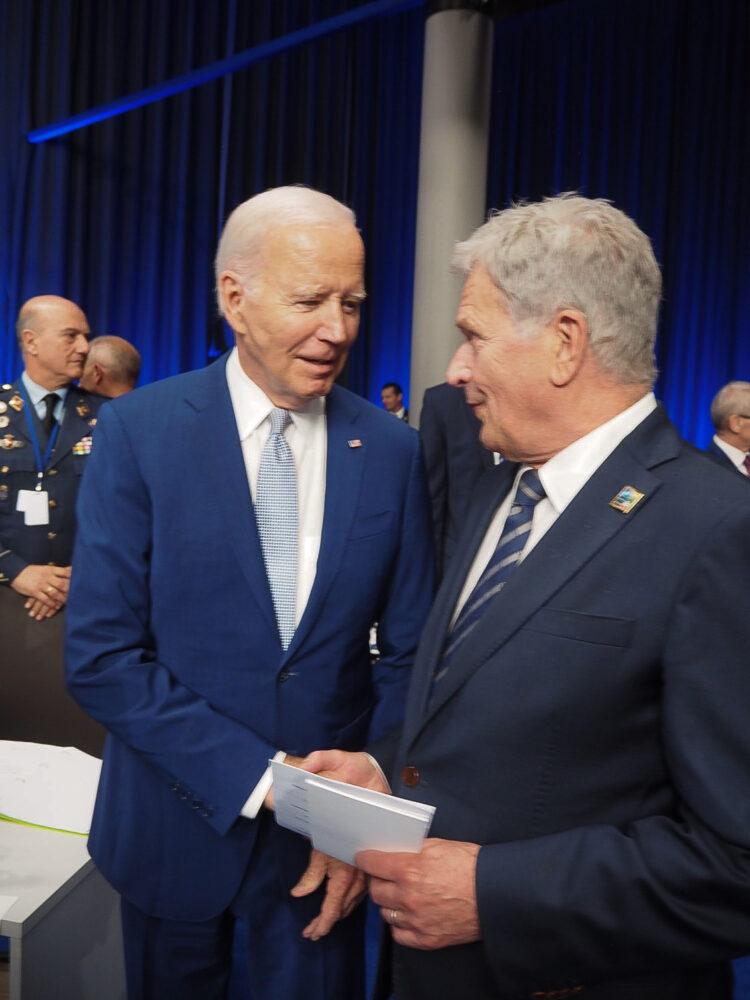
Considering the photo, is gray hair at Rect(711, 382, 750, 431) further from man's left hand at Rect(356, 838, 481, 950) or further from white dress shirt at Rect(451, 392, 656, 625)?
man's left hand at Rect(356, 838, 481, 950)

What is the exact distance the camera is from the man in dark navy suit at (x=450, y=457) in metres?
2.60

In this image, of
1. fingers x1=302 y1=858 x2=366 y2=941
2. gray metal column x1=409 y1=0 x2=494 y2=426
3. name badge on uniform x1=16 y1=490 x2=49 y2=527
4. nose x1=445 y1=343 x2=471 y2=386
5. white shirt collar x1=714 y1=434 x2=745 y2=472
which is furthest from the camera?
gray metal column x1=409 y1=0 x2=494 y2=426

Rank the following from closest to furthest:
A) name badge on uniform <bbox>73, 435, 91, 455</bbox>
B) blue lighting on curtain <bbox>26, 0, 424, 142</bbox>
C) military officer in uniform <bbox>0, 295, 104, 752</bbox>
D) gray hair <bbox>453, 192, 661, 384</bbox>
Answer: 1. gray hair <bbox>453, 192, 661, 384</bbox>
2. military officer in uniform <bbox>0, 295, 104, 752</bbox>
3. name badge on uniform <bbox>73, 435, 91, 455</bbox>
4. blue lighting on curtain <bbox>26, 0, 424, 142</bbox>

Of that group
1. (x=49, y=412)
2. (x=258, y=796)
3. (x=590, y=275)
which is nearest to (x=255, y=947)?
(x=258, y=796)

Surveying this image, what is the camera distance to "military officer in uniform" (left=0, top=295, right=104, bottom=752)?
2.89 meters

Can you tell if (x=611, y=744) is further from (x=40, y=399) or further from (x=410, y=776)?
(x=40, y=399)

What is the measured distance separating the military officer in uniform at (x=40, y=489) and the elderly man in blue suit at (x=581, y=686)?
192cm

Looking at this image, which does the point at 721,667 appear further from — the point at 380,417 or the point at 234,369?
the point at 234,369

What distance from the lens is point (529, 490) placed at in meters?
1.23

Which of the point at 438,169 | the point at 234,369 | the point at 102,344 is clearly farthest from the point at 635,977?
the point at 438,169

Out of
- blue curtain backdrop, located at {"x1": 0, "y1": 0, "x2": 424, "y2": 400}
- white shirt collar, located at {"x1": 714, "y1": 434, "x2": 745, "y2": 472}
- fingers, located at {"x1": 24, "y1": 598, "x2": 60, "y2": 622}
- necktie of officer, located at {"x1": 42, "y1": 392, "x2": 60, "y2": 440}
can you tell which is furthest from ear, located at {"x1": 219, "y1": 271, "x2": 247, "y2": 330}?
blue curtain backdrop, located at {"x1": 0, "y1": 0, "x2": 424, "y2": 400}

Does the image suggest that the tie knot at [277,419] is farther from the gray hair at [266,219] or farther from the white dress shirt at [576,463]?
the white dress shirt at [576,463]

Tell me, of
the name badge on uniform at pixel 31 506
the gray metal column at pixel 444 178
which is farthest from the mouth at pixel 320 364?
the gray metal column at pixel 444 178

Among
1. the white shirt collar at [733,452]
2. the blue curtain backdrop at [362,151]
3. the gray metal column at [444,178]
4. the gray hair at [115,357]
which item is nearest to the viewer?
the gray hair at [115,357]
